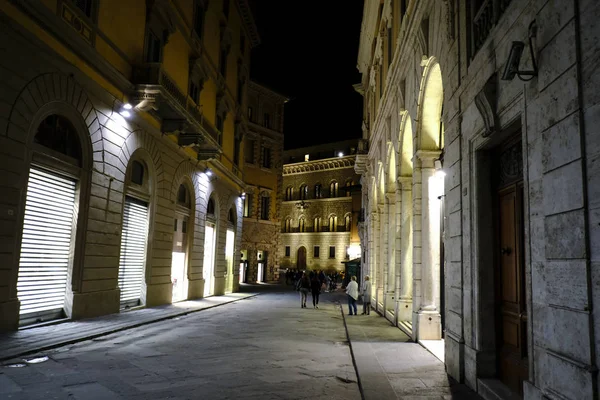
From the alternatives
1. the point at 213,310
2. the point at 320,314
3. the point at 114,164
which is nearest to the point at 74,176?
the point at 114,164

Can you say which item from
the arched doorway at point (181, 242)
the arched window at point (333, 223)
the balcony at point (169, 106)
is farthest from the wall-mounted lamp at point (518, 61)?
the arched window at point (333, 223)

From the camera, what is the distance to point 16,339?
9.34m

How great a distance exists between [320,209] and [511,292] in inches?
2163

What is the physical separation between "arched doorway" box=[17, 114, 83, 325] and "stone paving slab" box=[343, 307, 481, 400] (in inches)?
296

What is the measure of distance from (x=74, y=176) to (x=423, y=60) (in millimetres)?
9219

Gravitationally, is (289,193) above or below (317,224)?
above

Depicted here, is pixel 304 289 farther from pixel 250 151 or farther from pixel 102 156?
pixel 250 151

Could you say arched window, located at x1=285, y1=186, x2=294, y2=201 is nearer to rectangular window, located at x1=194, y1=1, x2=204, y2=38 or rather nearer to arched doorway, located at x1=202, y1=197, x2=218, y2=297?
arched doorway, located at x1=202, y1=197, x2=218, y2=297

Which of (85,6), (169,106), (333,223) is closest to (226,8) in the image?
(169,106)

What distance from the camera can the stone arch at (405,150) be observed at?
13811mm

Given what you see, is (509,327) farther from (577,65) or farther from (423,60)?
(423,60)

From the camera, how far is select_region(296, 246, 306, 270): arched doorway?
61094 millimetres

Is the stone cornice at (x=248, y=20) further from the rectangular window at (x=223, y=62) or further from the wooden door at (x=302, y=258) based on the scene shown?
the wooden door at (x=302, y=258)

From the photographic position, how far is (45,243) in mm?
11633
